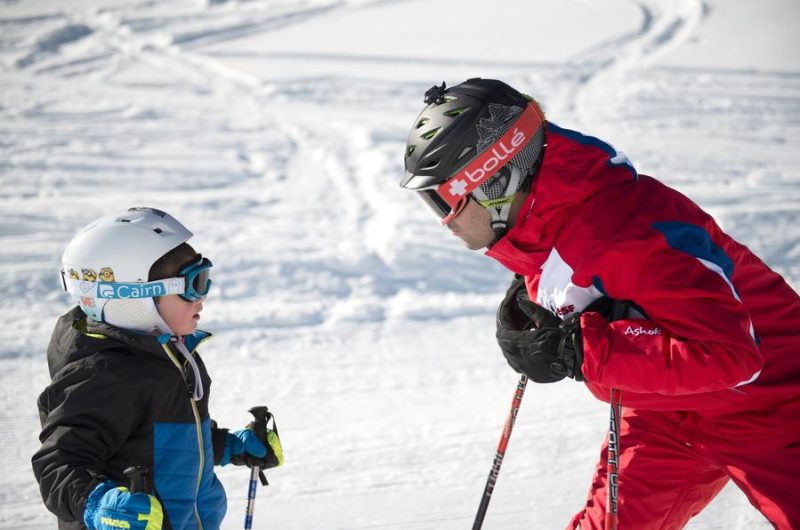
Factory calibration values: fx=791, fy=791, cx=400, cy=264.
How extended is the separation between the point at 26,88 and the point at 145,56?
2208 millimetres

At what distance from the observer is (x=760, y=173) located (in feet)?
27.3

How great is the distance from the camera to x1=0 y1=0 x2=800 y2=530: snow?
4230 mm

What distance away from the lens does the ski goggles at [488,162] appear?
8.34 ft

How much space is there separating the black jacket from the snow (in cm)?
130

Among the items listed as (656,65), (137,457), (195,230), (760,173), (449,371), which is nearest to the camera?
(137,457)

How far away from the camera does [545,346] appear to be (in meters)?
2.38

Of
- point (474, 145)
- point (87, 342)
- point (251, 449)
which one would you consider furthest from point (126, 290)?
point (474, 145)

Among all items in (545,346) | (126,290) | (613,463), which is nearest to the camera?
(545,346)

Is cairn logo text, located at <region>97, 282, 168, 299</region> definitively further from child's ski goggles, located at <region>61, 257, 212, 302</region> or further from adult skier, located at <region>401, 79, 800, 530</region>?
adult skier, located at <region>401, 79, 800, 530</region>

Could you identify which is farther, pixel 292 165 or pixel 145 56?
pixel 145 56

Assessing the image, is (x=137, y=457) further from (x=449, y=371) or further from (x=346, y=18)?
(x=346, y=18)

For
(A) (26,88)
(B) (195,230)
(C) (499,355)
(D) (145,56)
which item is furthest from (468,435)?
(D) (145,56)

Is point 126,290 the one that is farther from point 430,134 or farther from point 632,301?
point 632,301

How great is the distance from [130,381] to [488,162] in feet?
4.26
